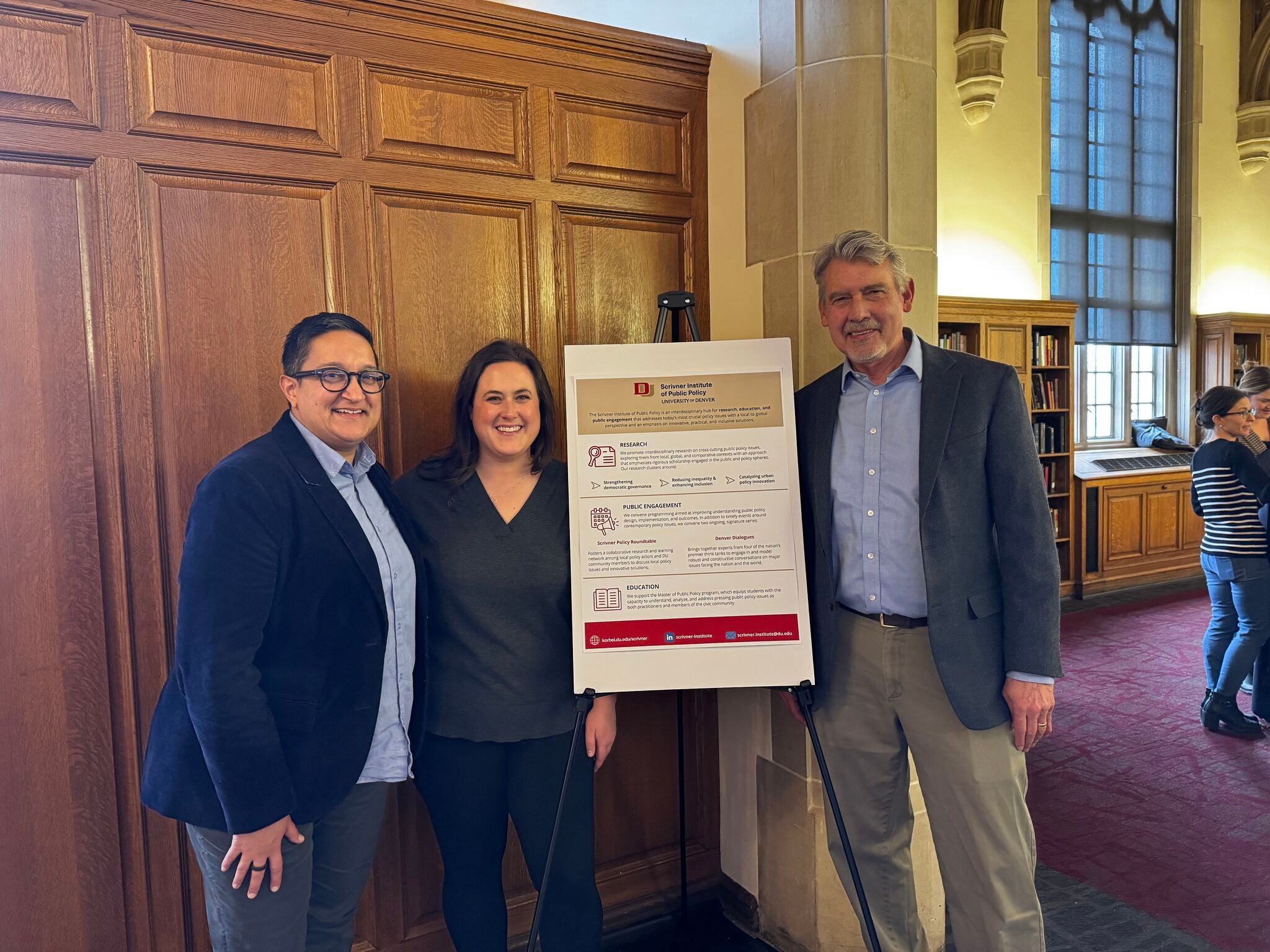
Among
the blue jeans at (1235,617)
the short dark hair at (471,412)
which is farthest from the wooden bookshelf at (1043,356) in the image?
the short dark hair at (471,412)

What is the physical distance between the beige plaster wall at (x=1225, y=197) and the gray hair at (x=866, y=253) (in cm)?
818

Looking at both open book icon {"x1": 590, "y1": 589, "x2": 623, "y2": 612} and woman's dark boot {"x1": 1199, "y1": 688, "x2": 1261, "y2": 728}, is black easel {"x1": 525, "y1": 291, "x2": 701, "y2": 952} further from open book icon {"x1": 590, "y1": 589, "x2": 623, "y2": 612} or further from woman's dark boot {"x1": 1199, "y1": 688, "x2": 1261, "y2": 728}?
woman's dark boot {"x1": 1199, "y1": 688, "x2": 1261, "y2": 728}

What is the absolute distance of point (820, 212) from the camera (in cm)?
219

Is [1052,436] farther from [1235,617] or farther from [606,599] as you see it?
[606,599]

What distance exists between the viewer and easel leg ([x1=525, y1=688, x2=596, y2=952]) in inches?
69.4

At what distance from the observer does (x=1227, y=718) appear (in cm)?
381

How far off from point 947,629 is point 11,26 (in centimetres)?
232

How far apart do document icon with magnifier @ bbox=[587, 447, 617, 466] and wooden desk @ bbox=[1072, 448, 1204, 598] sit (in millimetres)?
6074

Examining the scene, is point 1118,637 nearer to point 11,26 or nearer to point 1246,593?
point 1246,593

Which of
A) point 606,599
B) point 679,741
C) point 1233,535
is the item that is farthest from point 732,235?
point 1233,535

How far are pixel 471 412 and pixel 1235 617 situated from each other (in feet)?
12.2

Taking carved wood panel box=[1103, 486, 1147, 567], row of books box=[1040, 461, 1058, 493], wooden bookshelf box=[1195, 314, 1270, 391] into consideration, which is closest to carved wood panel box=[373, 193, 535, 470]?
row of books box=[1040, 461, 1058, 493]

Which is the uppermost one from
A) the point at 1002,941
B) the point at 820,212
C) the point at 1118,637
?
the point at 820,212

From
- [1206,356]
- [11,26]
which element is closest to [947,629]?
[11,26]
